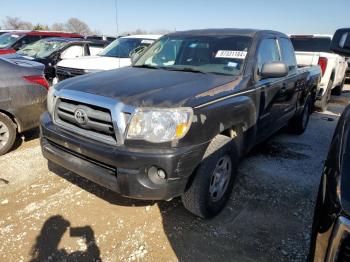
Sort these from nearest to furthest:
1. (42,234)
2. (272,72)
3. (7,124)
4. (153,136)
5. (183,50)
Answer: (153,136)
(42,234)
(272,72)
(183,50)
(7,124)

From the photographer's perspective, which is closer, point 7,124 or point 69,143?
point 69,143

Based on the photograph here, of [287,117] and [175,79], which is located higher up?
[175,79]

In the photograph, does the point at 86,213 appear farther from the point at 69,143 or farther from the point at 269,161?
the point at 269,161

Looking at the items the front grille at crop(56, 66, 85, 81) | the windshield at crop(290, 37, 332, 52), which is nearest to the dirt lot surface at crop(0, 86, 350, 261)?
the front grille at crop(56, 66, 85, 81)

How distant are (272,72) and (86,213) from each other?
2374 millimetres

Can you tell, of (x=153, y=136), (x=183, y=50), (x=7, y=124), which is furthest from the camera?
(x=7, y=124)

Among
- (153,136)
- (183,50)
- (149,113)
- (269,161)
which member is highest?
(183,50)

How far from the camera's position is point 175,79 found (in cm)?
311

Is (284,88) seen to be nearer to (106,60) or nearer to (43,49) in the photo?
(106,60)

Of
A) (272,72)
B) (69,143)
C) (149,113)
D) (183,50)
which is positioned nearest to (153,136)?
(149,113)

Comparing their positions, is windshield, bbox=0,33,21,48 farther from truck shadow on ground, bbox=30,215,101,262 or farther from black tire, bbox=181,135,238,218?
black tire, bbox=181,135,238,218

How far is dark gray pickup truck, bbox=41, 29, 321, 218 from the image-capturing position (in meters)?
2.46

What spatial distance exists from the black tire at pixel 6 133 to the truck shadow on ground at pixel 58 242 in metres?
1.91

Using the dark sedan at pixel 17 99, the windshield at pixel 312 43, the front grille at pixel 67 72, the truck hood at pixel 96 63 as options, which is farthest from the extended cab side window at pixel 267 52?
the windshield at pixel 312 43
